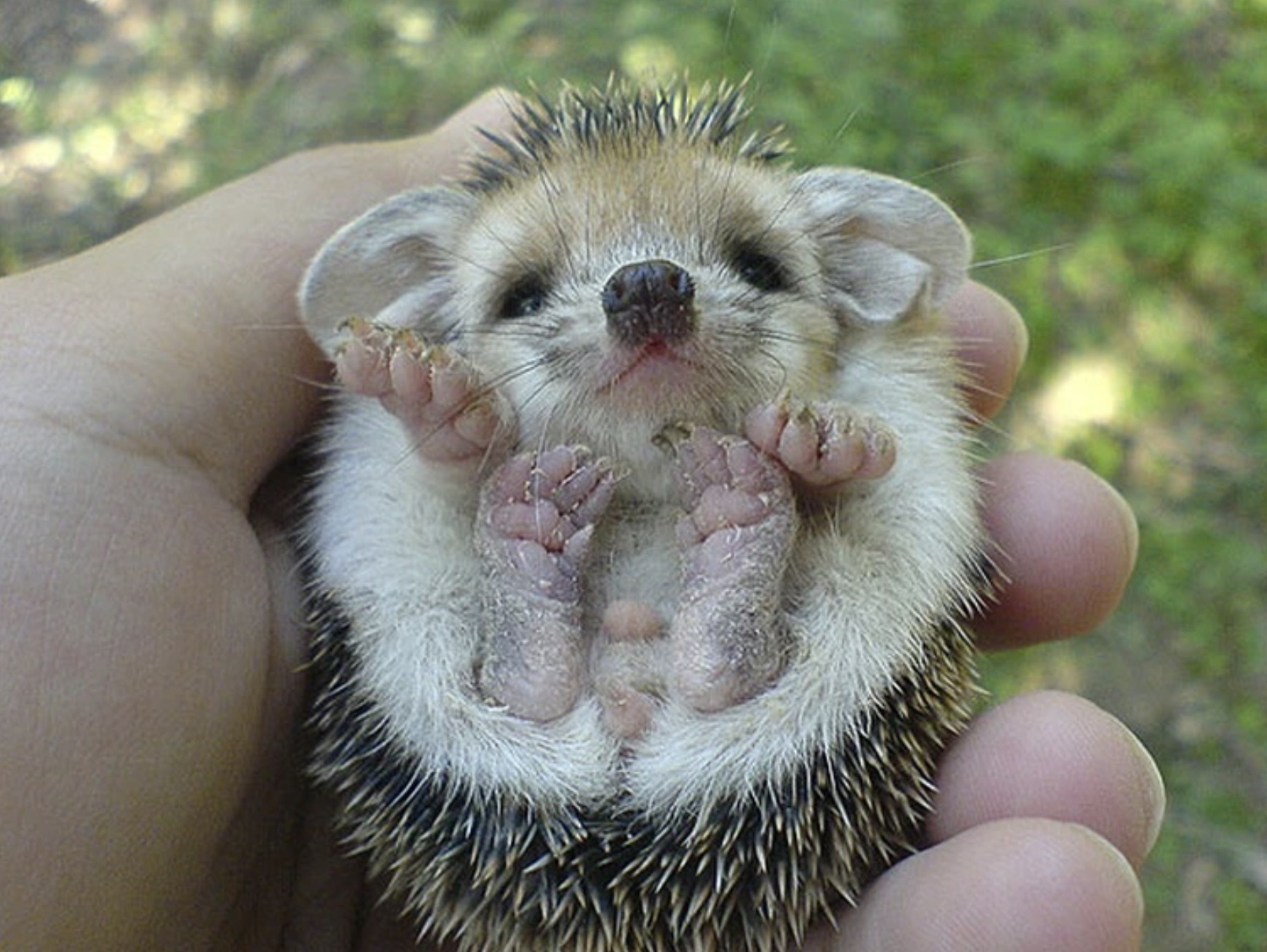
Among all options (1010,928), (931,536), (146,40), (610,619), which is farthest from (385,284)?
(146,40)

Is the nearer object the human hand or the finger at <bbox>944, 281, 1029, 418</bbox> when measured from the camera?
the human hand

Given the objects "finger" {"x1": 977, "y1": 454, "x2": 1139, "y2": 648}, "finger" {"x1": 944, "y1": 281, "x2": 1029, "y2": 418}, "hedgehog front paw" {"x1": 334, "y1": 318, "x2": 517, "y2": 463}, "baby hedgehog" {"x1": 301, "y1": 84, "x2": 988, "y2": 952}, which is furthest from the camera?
"finger" {"x1": 944, "y1": 281, "x2": 1029, "y2": 418}

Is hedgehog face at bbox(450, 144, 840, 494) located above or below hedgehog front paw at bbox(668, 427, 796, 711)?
above

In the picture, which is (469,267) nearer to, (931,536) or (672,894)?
(931,536)

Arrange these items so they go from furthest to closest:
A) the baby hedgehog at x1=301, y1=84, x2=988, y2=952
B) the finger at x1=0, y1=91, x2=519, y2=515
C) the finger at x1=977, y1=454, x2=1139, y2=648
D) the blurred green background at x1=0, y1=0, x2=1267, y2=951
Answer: the blurred green background at x1=0, y1=0, x2=1267, y2=951 < the finger at x1=977, y1=454, x2=1139, y2=648 < the finger at x1=0, y1=91, x2=519, y2=515 < the baby hedgehog at x1=301, y1=84, x2=988, y2=952

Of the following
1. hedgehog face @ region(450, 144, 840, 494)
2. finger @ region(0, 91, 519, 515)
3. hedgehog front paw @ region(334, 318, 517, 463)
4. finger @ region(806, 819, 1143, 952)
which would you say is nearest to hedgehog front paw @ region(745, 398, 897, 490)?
hedgehog face @ region(450, 144, 840, 494)

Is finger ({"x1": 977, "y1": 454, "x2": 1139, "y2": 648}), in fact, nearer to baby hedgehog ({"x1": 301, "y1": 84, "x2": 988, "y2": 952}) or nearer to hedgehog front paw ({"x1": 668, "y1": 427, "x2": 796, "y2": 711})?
baby hedgehog ({"x1": 301, "y1": 84, "x2": 988, "y2": 952})
